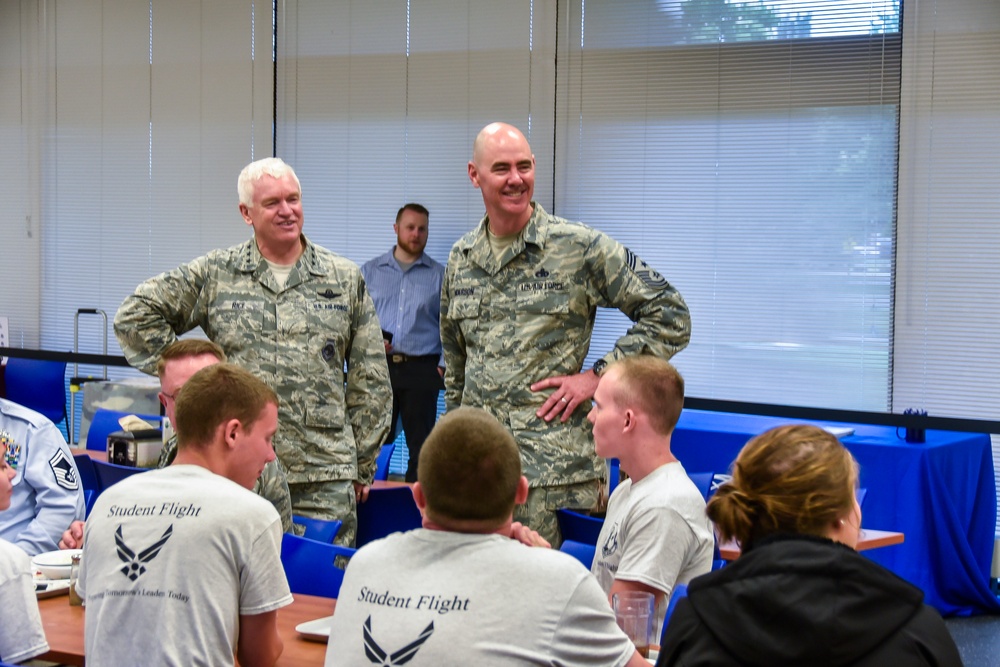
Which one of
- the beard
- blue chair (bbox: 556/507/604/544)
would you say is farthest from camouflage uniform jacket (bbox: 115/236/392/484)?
the beard

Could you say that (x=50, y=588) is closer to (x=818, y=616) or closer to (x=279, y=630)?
(x=279, y=630)

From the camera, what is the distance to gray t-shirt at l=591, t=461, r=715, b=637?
256cm

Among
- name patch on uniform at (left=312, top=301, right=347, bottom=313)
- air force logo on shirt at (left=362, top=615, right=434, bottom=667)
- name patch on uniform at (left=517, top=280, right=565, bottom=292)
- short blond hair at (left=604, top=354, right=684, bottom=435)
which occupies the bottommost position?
air force logo on shirt at (left=362, top=615, right=434, bottom=667)

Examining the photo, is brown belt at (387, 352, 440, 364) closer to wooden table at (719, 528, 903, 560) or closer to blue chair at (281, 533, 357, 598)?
wooden table at (719, 528, 903, 560)

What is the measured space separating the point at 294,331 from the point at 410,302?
10.1ft

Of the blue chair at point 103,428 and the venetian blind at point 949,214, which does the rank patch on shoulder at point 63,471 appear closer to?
the blue chair at point 103,428

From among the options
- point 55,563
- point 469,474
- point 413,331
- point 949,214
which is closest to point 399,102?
point 413,331

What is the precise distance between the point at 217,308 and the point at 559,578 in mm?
2498

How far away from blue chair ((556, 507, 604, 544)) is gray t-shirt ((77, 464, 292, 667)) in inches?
50.2

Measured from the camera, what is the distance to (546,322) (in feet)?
12.0

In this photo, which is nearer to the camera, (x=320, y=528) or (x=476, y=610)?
(x=476, y=610)

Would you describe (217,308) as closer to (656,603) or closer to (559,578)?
(656,603)

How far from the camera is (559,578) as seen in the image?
5.79 ft

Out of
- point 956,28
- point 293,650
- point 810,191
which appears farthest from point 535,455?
point 956,28
